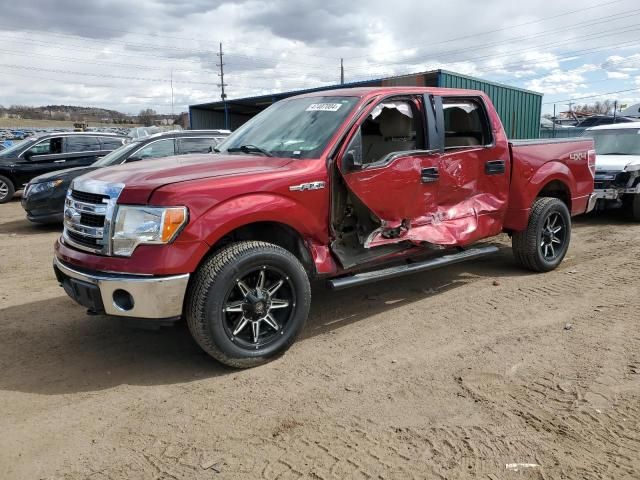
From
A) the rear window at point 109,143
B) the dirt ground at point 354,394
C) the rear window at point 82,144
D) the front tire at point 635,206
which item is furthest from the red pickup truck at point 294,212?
the rear window at point 82,144

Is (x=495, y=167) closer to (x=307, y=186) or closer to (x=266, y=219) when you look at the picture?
(x=307, y=186)

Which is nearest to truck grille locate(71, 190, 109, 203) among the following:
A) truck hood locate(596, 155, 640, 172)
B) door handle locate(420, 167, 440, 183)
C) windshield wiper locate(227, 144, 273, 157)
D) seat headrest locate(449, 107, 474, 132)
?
windshield wiper locate(227, 144, 273, 157)

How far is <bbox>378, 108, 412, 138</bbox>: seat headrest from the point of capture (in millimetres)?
5027

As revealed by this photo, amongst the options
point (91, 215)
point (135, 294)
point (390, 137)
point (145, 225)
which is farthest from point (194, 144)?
point (135, 294)

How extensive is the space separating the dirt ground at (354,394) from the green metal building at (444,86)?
41.2ft

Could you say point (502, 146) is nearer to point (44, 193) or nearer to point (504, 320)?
point (504, 320)

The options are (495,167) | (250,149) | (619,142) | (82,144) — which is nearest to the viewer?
(250,149)

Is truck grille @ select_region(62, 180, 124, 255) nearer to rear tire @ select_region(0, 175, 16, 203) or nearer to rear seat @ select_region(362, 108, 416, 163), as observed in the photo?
rear seat @ select_region(362, 108, 416, 163)

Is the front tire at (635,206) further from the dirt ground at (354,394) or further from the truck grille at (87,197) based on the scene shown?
the truck grille at (87,197)

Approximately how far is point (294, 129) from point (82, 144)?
990cm

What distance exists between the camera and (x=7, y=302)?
5.52 metres

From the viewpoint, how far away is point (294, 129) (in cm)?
469

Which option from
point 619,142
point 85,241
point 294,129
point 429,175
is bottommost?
point 85,241

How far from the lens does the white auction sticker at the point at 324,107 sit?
15.2 ft
